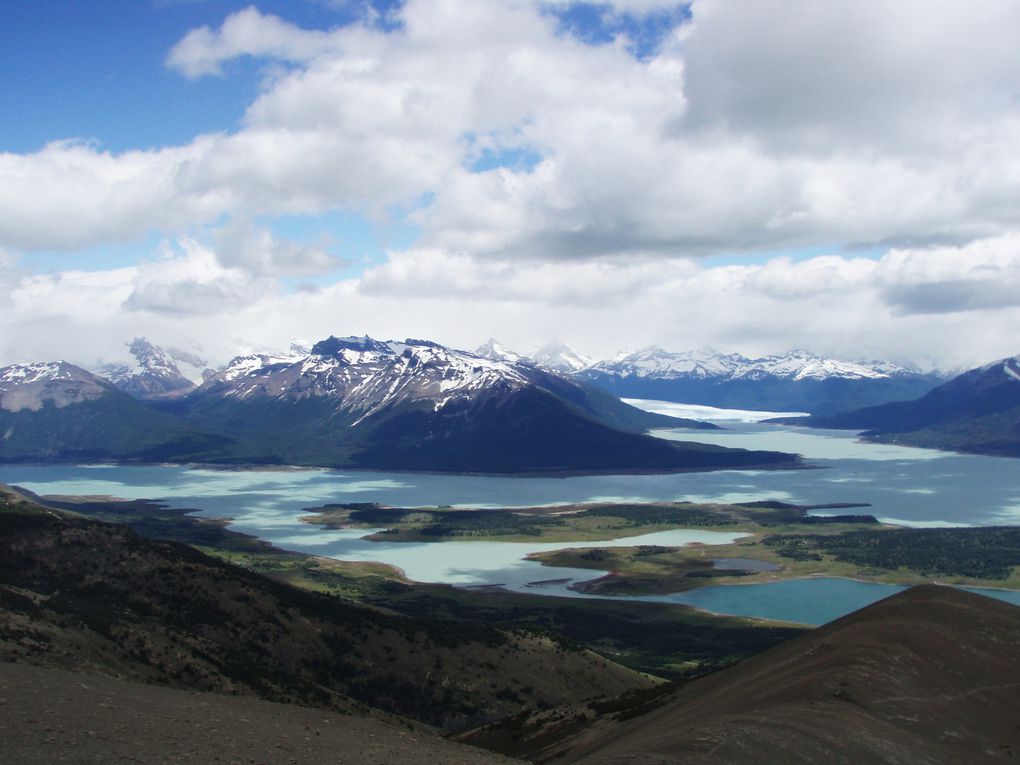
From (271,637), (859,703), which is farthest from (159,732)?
(271,637)

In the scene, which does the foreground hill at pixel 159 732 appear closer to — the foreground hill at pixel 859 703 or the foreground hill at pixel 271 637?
the foreground hill at pixel 859 703

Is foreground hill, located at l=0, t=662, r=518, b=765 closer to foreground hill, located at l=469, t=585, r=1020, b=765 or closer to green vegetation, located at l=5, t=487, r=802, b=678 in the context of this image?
foreground hill, located at l=469, t=585, r=1020, b=765

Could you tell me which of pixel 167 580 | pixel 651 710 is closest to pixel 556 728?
pixel 651 710

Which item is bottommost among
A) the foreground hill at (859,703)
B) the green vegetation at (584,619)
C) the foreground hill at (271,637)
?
the green vegetation at (584,619)

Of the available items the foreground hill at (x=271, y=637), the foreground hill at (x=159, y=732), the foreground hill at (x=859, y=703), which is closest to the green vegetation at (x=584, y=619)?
the foreground hill at (x=271, y=637)

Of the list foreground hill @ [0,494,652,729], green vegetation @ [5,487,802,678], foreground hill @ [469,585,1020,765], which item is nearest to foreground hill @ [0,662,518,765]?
foreground hill @ [469,585,1020,765]
